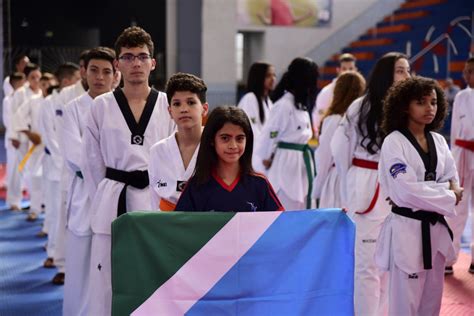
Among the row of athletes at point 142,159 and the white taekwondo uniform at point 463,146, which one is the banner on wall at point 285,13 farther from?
the row of athletes at point 142,159

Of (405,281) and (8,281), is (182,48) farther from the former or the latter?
(405,281)

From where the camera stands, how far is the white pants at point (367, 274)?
3.91 meters

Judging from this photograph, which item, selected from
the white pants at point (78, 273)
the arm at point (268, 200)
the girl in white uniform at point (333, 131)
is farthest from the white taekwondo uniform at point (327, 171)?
the arm at point (268, 200)

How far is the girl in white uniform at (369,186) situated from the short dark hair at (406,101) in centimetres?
51

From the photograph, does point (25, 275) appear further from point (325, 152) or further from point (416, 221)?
point (416, 221)

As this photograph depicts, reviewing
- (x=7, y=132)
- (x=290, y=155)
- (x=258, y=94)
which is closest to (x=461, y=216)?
(x=290, y=155)

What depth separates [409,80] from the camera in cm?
333

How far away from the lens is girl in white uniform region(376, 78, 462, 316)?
3.16 m

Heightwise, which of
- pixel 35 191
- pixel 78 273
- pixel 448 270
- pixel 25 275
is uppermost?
pixel 78 273

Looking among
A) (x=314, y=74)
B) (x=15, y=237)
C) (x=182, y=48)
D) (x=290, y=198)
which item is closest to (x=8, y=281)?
(x=15, y=237)

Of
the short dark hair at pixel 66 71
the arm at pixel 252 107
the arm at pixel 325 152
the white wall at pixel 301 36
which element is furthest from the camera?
the white wall at pixel 301 36

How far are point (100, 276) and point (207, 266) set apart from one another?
3.99 feet

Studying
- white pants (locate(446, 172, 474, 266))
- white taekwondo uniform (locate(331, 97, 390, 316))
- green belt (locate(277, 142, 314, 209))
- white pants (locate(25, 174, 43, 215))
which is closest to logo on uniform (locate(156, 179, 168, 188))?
white taekwondo uniform (locate(331, 97, 390, 316))

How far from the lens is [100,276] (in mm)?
3545
